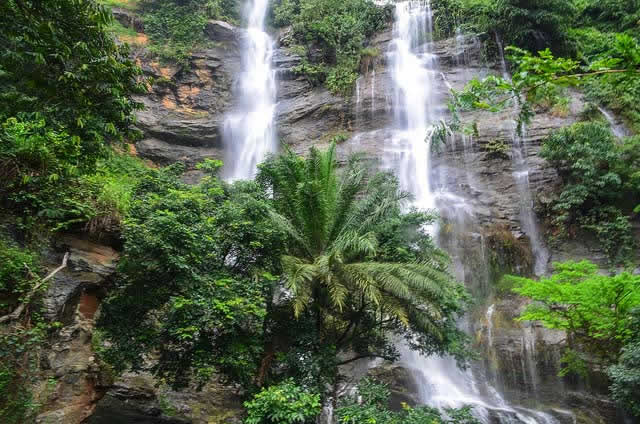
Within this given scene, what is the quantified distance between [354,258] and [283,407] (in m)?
3.30

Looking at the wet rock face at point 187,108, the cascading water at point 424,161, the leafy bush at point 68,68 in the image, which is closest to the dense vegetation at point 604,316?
the cascading water at point 424,161

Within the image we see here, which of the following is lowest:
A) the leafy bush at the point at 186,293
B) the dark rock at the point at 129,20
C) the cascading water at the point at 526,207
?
the leafy bush at the point at 186,293

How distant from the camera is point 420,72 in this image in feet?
71.2

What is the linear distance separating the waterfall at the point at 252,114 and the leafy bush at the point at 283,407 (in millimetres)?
13095

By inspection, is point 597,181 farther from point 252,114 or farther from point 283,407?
point 252,114

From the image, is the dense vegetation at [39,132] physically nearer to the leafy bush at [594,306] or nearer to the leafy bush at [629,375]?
the leafy bush at [594,306]

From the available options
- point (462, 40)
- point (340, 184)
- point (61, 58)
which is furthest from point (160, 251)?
point (462, 40)

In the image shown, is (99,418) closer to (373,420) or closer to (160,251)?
(160,251)

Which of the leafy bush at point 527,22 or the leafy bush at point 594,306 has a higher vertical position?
the leafy bush at point 527,22

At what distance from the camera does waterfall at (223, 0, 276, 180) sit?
2073 centimetres

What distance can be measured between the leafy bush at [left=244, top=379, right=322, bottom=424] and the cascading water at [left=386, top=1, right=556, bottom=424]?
14.4ft

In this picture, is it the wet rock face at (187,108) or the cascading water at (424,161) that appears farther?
the wet rock face at (187,108)

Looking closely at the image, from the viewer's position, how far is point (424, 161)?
18359mm

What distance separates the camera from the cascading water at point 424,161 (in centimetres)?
1144
